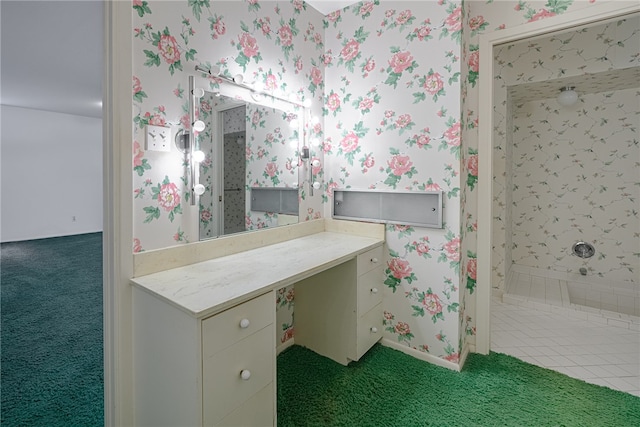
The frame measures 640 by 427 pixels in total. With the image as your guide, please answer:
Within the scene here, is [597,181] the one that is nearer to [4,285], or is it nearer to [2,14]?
[2,14]

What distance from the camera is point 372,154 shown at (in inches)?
85.5

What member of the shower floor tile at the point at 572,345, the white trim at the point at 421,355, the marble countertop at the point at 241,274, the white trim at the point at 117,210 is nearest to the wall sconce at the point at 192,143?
the white trim at the point at 117,210

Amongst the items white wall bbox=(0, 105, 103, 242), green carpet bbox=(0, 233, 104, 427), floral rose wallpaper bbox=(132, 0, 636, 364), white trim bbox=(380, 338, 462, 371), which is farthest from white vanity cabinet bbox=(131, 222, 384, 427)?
white wall bbox=(0, 105, 103, 242)

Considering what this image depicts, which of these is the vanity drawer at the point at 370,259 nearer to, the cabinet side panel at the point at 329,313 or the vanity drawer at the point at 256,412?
the cabinet side panel at the point at 329,313

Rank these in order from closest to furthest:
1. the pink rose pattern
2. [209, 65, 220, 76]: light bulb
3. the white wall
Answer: the pink rose pattern < [209, 65, 220, 76]: light bulb < the white wall

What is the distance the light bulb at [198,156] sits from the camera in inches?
60.1

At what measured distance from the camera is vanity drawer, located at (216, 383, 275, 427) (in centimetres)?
116

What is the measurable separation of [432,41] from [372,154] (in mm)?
739

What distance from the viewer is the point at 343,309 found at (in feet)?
6.31

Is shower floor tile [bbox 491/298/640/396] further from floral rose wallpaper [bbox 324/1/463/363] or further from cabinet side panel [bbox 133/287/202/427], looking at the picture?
cabinet side panel [bbox 133/287/202/427]

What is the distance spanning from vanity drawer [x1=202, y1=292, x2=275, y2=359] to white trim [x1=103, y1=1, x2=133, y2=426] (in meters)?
0.48

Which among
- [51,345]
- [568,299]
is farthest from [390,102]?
[51,345]

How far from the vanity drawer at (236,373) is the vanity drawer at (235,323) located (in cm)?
2

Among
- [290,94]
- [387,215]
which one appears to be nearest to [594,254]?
[387,215]
